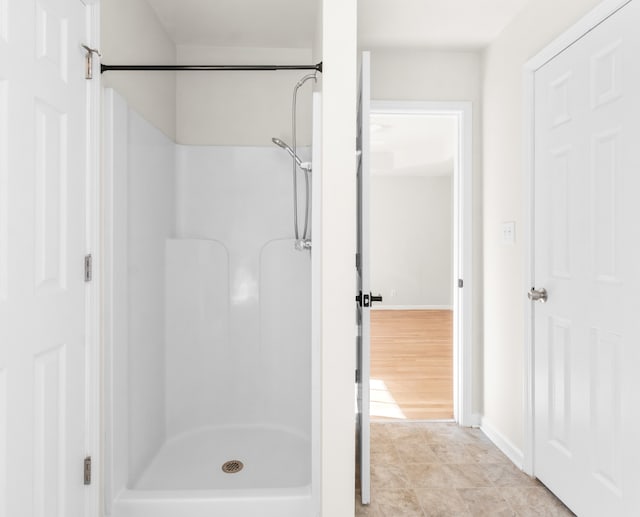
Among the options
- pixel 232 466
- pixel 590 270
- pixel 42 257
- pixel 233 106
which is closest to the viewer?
pixel 42 257

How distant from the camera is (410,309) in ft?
28.0

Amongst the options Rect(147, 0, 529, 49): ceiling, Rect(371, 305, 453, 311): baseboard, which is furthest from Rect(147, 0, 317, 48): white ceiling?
Rect(371, 305, 453, 311): baseboard

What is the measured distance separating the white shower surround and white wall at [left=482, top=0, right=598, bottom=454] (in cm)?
116

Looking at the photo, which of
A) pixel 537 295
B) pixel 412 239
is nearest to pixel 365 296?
pixel 537 295

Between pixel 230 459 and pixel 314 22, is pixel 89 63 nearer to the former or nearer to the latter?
pixel 314 22

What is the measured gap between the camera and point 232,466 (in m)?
2.22

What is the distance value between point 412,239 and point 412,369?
457 cm

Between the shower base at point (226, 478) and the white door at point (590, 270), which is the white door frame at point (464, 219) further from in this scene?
the shower base at point (226, 478)

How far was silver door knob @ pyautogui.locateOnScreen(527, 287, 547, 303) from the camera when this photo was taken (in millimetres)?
2158

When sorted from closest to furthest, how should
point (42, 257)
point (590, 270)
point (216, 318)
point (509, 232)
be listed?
1. point (42, 257)
2. point (590, 270)
3. point (509, 232)
4. point (216, 318)

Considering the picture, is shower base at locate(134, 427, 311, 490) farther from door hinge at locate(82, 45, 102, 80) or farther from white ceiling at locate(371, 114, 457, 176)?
white ceiling at locate(371, 114, 457, 176)

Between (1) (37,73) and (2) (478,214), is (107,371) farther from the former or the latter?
(2) (478,214)

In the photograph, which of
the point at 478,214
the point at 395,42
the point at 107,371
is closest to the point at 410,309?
the point at 478,214

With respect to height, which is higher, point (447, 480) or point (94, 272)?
point (94, 272)
